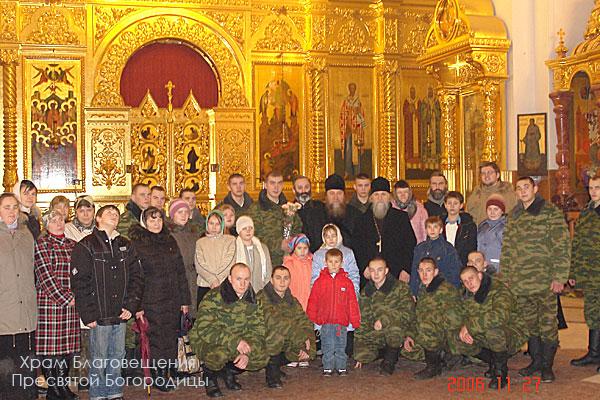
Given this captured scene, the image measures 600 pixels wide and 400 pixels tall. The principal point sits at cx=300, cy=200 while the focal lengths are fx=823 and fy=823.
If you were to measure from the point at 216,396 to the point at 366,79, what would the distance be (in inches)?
468

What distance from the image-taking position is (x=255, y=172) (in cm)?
1667

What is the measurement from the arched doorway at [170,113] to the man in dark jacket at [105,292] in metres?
10.0

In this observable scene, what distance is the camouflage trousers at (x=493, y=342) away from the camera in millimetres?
6914

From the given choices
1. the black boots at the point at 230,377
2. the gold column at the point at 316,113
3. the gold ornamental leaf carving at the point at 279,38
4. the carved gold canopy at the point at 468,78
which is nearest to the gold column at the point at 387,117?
the gold column at the point at 316,113

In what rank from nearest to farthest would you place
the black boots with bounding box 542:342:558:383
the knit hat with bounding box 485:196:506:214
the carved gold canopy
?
the black boots with bounding box 542:342:558:383
the knit hat with bounding box 485:196:506:214
the carved gold canopy

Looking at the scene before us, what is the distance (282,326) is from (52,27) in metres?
10.6

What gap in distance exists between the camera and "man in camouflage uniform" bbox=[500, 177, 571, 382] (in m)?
7.09

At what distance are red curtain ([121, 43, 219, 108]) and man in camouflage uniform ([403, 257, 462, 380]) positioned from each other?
1015 centimetres

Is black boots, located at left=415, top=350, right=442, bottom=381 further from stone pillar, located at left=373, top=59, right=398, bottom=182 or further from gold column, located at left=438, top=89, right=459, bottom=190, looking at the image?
stone pillar, located at left=373, top=59, right=398, bottom=182

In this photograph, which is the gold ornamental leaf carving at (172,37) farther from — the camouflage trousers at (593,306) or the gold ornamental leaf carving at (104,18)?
the camouflage trousers at (593,306)

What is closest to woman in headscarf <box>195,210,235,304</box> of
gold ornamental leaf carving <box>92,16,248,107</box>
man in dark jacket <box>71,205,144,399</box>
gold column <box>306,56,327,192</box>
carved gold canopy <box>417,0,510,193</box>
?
man in dark jacket <box>71,205,144,399</box>

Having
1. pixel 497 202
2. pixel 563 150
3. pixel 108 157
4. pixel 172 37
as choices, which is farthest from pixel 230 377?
pixel 172 37

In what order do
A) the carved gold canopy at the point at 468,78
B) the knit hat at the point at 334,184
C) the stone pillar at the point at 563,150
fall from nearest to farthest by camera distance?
the knit hat at the point at 334,184
the stone pillar at the point at 563,150
the carved gold canopy at the point at 468,78

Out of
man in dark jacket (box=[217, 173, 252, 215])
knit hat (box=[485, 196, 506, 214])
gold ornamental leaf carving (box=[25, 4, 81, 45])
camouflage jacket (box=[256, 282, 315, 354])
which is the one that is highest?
gold ornamental leaf carving (box=[25, 4, 81, 45])
